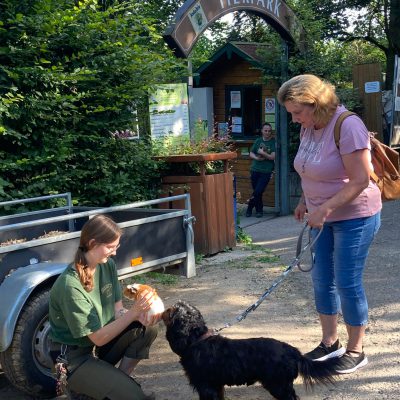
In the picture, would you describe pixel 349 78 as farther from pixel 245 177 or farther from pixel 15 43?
pixel 15 43

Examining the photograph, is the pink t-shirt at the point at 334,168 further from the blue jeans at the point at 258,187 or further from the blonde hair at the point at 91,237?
the blue jeans at the point at 258,187

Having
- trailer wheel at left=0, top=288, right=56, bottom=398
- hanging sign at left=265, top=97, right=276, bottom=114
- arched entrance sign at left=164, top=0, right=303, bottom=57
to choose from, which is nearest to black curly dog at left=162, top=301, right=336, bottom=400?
trailer wheel at left=0, top=288, right=56, bottom=398

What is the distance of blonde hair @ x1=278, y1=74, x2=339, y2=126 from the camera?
143 inches

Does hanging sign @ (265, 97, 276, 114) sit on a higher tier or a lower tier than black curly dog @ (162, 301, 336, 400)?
higher

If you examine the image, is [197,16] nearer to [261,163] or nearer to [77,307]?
[261,163]

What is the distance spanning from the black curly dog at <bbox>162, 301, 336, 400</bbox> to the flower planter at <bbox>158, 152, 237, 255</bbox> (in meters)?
3.75

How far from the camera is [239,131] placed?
12.5 m

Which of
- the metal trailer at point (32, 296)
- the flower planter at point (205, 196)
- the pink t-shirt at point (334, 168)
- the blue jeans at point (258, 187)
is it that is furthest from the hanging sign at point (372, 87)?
the metal trailer at point (32, 296)

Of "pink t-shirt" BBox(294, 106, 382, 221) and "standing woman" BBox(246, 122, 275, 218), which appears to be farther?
"standing woman" BBox(246, 122, 275, 218)

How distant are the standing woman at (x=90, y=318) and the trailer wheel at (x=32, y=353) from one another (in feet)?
0.79

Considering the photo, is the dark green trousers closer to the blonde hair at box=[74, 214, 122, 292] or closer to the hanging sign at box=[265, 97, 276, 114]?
the blonde hair at box=[74, 214, 122, 292]

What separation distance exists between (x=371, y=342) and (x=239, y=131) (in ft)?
27.3

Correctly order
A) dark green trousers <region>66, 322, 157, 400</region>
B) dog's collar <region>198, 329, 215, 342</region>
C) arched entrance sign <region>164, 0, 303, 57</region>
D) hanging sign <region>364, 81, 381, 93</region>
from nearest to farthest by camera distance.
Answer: dark green trousers <region>66, 322, 157, 400</region> → dog's collar <region>198, 329, 215, 342</region> → arched entrance sign <region>164, 0, 303, 57</region> → hanging sign <region>364, 81, 381, 93</region>

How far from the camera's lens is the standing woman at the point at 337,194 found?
358cm
